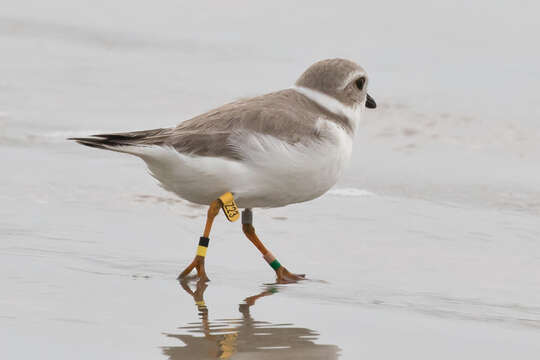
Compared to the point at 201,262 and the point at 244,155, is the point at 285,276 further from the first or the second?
the point at 244,155

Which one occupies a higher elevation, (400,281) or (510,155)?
(510,155)

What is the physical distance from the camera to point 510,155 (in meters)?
9.42

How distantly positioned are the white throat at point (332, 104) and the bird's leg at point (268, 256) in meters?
0.80

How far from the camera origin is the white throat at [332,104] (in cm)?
634

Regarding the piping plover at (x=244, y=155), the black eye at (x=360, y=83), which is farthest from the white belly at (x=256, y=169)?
the black eye at (x=360, y=83)

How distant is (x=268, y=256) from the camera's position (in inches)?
241

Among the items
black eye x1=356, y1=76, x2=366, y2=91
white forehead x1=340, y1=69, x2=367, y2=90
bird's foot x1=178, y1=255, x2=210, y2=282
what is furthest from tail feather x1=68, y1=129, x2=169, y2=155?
black eye x1=356, y1=76, x2=366, y2=91

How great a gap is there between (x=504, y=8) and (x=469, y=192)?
7223mm

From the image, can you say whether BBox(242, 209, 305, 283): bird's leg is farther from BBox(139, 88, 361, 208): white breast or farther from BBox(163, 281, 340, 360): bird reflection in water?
BBox(163, 281, 340, 360): bird reflection in water

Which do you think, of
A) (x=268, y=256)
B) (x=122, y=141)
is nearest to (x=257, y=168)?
(x=268, y=256)

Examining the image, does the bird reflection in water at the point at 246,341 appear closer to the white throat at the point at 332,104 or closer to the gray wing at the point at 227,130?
the gray wing at the point at 227,130

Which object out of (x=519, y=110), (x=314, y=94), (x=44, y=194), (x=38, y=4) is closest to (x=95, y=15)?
(x=38, y=4)

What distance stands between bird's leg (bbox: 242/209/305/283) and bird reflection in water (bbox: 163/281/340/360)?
2.78ft

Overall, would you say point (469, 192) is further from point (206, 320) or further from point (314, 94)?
point (206, 320)
